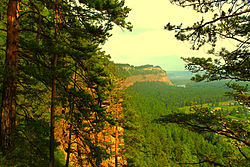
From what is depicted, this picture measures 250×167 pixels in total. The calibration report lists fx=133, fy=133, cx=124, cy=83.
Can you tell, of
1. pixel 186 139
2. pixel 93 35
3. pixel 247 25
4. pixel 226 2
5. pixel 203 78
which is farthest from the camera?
pixel 186 139

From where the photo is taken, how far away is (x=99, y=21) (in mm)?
4617

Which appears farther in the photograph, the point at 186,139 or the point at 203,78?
the point at 186,139

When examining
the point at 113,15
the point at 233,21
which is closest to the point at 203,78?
the point at 233,21

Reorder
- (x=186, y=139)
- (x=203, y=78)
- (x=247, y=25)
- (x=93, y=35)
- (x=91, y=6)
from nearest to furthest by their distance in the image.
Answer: (x=91, y=6)
(x=93, y=35)
(x=247, y=25)
(x=203, y=78)
(x=186, y=139)

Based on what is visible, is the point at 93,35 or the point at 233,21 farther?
the point at 233,21

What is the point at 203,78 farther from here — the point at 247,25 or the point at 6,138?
the point at 6,138

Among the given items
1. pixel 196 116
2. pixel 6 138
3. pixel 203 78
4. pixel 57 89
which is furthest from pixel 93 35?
pixel 203 78

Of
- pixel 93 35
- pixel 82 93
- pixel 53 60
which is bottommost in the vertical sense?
pixel 82 93

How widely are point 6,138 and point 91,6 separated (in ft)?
15.4

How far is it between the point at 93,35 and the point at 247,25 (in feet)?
20.7

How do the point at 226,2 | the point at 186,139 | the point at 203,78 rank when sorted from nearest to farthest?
the point at 226,2
the point at 203,78
the point at 186,139

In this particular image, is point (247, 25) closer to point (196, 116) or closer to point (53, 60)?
point (196, 116)

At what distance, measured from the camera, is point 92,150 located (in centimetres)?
437

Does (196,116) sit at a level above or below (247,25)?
below
